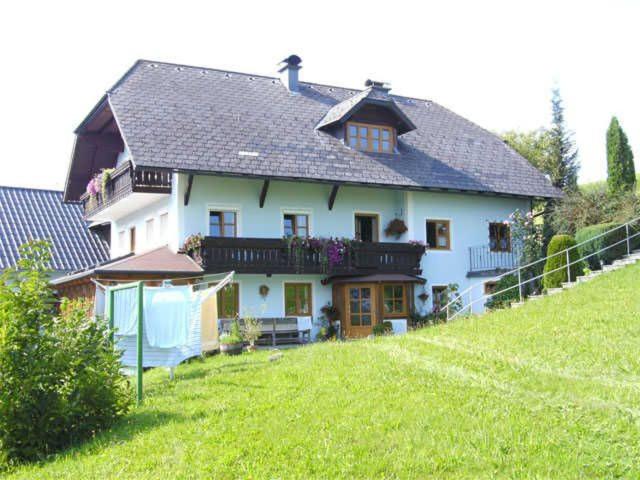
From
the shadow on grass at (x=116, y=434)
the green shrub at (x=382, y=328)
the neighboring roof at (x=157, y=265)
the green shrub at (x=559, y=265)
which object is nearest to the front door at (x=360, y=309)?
the green shrub at (x=382, y=328)

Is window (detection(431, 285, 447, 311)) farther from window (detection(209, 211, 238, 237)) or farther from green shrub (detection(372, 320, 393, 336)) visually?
window (detection(209, 211, 238, 237))

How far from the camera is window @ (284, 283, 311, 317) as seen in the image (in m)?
22.9

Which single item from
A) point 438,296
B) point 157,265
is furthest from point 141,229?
point 438,296

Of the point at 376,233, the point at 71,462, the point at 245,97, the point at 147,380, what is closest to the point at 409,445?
the point at 71,462

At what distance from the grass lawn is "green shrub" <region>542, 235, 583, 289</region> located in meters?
6.38

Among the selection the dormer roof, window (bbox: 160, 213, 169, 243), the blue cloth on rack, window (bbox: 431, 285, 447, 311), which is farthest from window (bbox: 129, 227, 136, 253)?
the blue cloth on rack

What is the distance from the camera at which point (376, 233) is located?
24891mm

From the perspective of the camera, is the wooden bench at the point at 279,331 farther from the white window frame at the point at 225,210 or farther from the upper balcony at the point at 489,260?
the upper balcony at the point at 489,260

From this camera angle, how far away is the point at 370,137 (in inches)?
1006

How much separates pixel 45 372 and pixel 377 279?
13.8m

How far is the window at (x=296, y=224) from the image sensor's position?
2330 centimetres

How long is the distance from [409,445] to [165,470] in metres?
2.60

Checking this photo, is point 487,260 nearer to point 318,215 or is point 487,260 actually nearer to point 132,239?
point 318,215

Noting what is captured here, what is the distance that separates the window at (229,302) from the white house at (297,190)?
41mm
